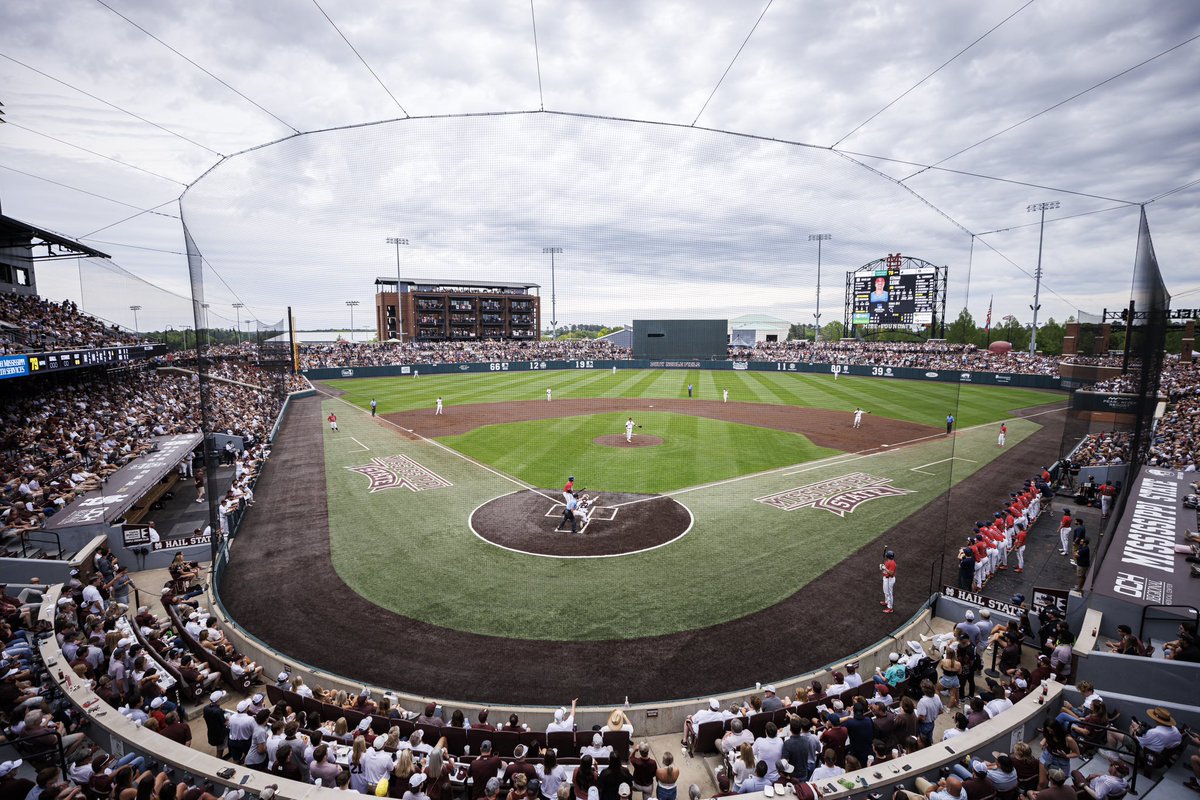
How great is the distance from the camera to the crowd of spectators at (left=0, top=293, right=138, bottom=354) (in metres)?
19.4

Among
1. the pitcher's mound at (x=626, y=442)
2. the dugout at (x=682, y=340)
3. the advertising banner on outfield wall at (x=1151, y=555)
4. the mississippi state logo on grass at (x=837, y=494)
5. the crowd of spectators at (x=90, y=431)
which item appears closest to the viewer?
the advertising banner on outfield wall at (x=1151, y=555)

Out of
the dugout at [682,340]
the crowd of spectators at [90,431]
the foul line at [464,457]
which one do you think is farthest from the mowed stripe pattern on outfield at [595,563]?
the dugout at [682,340]

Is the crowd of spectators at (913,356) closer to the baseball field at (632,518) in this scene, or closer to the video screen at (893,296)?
the video screen at (893,296)

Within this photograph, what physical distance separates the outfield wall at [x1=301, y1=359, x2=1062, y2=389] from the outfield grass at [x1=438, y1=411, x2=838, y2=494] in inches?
1305

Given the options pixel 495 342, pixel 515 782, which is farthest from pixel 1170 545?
pixel 495 342

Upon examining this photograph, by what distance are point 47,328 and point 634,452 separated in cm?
2605

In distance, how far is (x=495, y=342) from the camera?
75062mm

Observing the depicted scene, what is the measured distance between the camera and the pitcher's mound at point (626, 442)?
27.1 metres

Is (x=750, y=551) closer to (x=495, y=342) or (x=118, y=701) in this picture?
(x=118, y=701)

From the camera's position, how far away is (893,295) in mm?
50656

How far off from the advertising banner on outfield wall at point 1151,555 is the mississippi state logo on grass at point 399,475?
19.1 meters

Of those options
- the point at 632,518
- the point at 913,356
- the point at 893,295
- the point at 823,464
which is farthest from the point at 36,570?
the point at 913,356

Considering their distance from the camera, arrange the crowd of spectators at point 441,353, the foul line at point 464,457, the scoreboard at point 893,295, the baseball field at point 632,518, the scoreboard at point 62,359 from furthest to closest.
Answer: the crowd of spectators at point 441,353 < the scoreboard at point 893,295 < the foul line at point 464,457 < the scoreboard at point 62,359 < the baseball field at point 632,518

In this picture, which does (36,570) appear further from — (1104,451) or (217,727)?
(1104,451)
